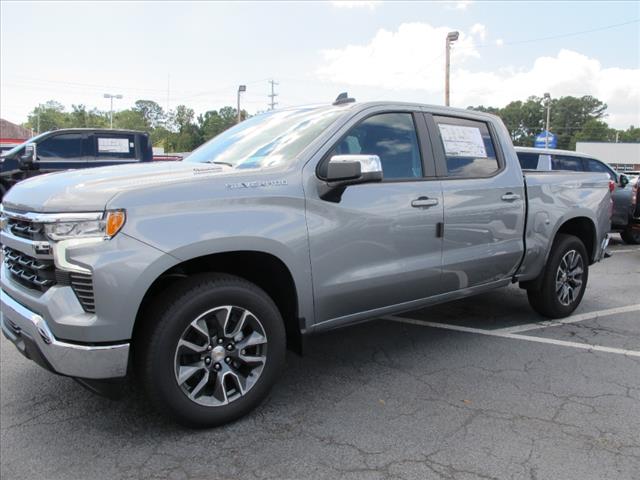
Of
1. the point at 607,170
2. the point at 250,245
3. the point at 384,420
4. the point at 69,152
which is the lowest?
the point at 384,420

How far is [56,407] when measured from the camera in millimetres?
3354

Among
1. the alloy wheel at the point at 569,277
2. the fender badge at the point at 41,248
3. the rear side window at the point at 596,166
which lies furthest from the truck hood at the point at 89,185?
the rear side window at the point at 596,166

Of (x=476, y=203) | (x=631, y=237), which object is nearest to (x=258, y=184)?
(x=476, y=203)

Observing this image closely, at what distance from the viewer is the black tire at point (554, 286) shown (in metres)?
5.05

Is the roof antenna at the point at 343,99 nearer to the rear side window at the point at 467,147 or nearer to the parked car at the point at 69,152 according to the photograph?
the rear side window at the point at 467,147

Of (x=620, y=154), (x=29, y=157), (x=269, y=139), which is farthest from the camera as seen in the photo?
(x=620, y=154)

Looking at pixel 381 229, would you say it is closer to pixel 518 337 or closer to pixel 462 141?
pixel 462 141

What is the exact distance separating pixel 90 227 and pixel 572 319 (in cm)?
463

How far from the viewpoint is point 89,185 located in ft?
9.30

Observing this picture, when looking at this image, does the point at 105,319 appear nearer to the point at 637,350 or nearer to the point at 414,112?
the point at 414,112

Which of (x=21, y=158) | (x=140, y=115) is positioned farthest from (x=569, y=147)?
(x=21, y=158)

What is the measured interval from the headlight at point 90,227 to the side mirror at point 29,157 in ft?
31.1

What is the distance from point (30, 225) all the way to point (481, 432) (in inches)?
108

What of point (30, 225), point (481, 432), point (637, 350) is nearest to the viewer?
point (30, 225)
